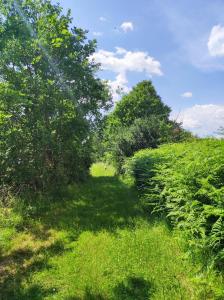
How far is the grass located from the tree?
278 centimetres

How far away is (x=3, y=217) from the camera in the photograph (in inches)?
366

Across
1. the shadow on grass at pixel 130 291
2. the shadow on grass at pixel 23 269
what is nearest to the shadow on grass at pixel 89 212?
the shadow on grass at pixel 23 269

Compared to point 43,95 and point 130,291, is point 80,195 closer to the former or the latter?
point 43,95

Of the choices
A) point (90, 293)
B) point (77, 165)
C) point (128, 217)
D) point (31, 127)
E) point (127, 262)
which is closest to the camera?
point (90, 293)

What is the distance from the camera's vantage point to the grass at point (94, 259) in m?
5.11

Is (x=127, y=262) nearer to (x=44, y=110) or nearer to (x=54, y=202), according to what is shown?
(x=54, y=202)

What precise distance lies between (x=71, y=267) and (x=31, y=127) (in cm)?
722

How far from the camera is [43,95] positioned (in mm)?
11898

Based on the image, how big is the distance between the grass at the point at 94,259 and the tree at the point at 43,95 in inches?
109

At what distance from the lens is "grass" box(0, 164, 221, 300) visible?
5.11m

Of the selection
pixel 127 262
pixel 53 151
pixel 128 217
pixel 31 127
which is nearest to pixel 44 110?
pixel 31 127

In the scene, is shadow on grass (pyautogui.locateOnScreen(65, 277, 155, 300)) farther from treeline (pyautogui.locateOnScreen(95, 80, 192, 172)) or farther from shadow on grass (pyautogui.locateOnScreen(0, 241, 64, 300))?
treeline (pyautogui.locateOnScreen(95, 80, 192, 172))

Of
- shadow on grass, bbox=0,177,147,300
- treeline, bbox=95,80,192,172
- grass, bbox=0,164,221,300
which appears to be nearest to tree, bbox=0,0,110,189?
shadow on grass, bbox=0,177,147,300

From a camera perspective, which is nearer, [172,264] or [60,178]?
[172,264]
